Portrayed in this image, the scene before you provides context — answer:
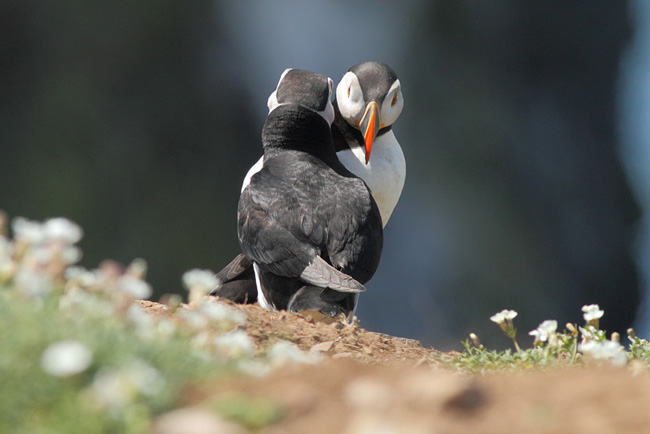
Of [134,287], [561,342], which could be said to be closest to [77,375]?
[134,287]

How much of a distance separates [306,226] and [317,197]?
26 cm

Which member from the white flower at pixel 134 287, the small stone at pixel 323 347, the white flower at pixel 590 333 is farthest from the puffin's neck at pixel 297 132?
the white flower at pixel 134 287

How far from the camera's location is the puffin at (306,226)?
426cm

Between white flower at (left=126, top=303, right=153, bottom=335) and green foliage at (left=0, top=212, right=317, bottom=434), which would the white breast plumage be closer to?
green foliage at (left=0, top=212, right=317, bottom=434)

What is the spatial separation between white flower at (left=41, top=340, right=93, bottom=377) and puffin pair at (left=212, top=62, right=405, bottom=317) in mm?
2468

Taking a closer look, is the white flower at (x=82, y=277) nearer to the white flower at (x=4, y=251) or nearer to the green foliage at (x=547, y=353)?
the white flower at (x=4, y=251)

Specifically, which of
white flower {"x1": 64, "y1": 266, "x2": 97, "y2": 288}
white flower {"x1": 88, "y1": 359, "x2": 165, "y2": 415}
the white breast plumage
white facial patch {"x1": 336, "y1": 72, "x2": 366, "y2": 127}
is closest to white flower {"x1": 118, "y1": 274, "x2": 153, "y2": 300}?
white flower {"x1": 64, "y1": 266, "x2": 97, "y2": 288}

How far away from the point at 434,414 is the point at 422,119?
11.6m

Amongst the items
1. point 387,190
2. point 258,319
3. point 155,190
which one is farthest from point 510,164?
point 258,319

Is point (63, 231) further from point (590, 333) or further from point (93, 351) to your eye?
point (590, 333)

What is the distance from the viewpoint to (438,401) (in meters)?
1.58

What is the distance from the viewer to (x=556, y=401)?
1.64 meters

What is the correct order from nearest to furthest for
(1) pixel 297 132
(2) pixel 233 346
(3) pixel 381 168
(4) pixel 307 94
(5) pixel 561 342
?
(2) pixel 233 346 < (5) pixel 561 342 < (1) pixel 297 132 < (4) pixel 307 94 < (3) pixel 381 168

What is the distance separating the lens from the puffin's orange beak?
5463 millimetres
